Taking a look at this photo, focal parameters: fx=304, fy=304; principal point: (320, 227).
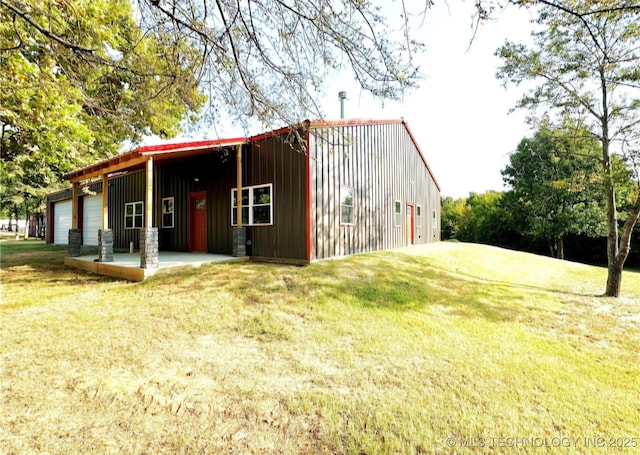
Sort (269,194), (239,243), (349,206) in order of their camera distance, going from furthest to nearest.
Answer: (349,206)
(239,243)
(269,194)

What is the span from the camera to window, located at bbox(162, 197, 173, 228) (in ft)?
40.1

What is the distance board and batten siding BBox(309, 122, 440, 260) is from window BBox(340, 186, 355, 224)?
17cm

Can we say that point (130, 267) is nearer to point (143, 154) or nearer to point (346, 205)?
point (143, 154)

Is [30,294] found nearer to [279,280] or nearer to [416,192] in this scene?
[279,280]

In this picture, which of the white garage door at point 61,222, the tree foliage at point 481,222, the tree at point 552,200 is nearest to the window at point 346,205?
the tree at point 552,200

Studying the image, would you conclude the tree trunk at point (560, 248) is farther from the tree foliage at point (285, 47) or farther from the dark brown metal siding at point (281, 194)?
the tree foliage at point (285, 47)

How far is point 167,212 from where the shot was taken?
40.7ft

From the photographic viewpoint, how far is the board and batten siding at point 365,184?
8.43 m

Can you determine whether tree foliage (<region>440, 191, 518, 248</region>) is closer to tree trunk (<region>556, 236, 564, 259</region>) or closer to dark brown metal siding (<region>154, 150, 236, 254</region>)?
tree trunk (<region>556, 236, 564, 259</region>)

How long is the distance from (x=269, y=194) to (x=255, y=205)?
0.68 metres

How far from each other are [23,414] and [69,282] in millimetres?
5911

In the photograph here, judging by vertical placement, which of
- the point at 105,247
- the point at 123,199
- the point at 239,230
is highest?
the point at 123,199

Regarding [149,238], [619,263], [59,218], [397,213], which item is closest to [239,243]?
[149,238]

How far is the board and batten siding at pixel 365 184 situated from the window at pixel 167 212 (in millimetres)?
7039
